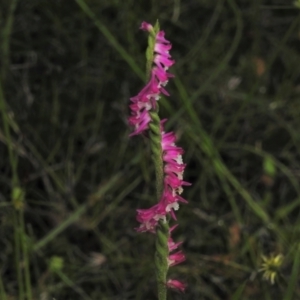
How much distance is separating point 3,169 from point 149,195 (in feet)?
0.93

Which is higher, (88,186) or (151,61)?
(151,61)

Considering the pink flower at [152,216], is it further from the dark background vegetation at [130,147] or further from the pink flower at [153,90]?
the dark background vegetation at [130,147]

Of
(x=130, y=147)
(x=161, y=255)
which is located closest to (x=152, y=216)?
(x=161, y=255)

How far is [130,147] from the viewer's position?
1362 millimetres

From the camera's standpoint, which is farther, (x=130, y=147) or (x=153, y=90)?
(x=130, y=147)

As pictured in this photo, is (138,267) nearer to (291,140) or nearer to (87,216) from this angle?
(87,216)

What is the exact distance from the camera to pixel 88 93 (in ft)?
4.65

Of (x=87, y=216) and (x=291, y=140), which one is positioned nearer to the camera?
(x=87, y=216)

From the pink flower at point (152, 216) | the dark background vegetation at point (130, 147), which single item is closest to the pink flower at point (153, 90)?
the pink flower at point (152, 216)

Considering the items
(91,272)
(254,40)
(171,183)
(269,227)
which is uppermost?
(171,183)

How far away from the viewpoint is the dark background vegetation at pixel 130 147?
1181 mm

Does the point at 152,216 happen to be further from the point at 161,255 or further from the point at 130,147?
the point at 130,147

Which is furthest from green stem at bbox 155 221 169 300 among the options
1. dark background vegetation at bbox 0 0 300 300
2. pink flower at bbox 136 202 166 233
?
dark background vegetation at bbox 0 0 300 300

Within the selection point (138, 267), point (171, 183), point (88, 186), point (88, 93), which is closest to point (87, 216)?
point (88, 186)
